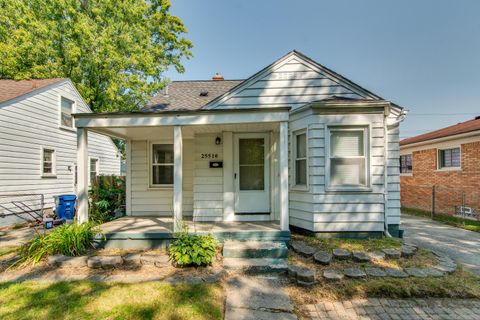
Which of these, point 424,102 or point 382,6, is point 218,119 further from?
point 424,102

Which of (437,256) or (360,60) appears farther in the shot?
(360,60)

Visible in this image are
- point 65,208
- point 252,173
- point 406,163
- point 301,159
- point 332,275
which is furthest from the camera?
point 406,163

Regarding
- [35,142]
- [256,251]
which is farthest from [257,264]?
[35,142]

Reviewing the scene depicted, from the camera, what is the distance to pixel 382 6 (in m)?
10.0

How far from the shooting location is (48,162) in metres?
9.48

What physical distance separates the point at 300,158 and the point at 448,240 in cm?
435

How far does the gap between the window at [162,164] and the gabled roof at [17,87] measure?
17.9 ft

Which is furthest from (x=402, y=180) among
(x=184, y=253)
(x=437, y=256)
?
(x=184, y=253)

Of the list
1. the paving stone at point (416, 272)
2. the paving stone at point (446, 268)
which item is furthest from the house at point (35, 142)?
the paving stone at point (446, 268)

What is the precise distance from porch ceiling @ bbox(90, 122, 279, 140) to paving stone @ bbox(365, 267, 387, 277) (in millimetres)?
3313

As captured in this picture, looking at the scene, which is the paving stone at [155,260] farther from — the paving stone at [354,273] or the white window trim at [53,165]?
the white window trim at [53,165]

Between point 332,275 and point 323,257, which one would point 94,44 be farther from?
point 332,275

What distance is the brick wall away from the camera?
874 centimetres

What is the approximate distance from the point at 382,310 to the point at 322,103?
382cm
